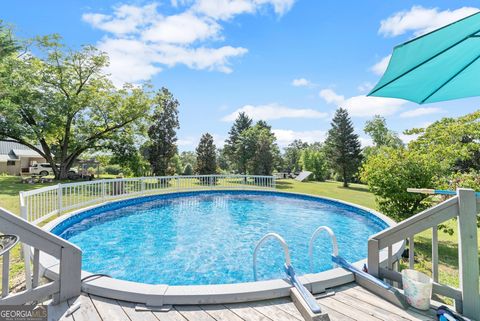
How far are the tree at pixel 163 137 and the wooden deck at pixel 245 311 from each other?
2147 cm

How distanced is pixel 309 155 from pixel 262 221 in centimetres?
2420

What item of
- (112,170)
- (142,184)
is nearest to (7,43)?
(142,184)

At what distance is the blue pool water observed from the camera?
4719 mm

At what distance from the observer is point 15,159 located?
84.4 ft

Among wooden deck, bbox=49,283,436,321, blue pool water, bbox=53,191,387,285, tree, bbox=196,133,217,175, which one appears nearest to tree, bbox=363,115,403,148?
tree, bbox=196,133,217,175

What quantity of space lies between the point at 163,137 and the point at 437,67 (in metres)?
22.8

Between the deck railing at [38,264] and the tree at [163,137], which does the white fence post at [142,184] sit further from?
the tree at [163,137]

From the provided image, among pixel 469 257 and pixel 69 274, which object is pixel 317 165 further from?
pixel 69 274

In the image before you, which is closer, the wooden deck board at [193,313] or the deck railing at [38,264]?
the deck railing at [38,264]

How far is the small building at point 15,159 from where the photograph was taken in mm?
25203

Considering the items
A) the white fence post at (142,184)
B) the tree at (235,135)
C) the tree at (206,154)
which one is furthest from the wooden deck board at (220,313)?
the tree at (235,135)

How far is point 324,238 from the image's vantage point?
6688mm

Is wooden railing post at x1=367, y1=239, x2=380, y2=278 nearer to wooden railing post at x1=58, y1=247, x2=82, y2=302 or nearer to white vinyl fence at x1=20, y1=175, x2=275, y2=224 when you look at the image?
wooden railing post at x1=58, y1=247, x2=82, y2=302

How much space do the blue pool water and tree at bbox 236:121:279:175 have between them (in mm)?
10530
